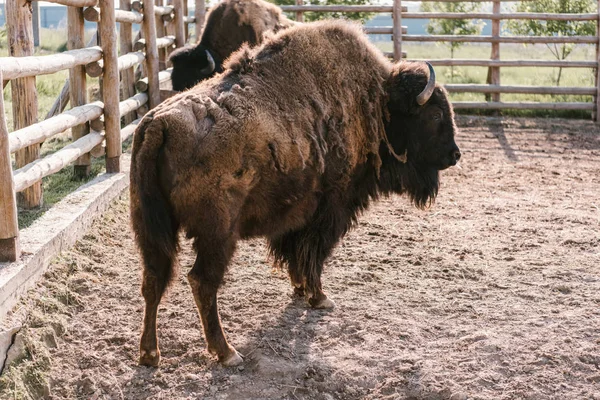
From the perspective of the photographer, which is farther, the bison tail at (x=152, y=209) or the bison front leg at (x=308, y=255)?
the bison front leg at (x=308, y=255)

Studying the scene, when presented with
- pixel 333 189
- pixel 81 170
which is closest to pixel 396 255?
pixel 333 189

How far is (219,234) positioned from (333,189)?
1112mm

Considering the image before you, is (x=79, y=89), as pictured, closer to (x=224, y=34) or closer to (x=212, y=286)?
(x=224, y=34)

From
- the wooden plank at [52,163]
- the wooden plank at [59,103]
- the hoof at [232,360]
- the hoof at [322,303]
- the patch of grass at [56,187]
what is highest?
the wooden plank at [59,103]

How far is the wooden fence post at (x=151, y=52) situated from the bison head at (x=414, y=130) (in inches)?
200

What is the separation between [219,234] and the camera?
4.07 m

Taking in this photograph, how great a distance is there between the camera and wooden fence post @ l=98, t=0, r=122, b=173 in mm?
7102

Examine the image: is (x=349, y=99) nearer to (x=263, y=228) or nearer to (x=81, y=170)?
(x=263, y=228)

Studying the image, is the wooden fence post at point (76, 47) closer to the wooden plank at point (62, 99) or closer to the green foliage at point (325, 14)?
the wooden plank at point (62, 99)

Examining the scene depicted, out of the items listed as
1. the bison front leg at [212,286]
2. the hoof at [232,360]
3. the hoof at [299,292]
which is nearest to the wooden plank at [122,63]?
the hoof at [299,292]

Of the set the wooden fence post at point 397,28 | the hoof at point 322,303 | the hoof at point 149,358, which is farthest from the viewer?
the wooden fence post at point 397,28

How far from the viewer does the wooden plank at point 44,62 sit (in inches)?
185

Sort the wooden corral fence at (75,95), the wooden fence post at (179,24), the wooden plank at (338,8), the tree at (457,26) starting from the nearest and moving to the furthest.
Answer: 1. the wooden corral fence at (75,95)
2. the wooden fence post at (179,24)
3. the wooden plank at (338,8)
4. the tree at (457,26)

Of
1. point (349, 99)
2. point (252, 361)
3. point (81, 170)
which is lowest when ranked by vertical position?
point (252, 361)
